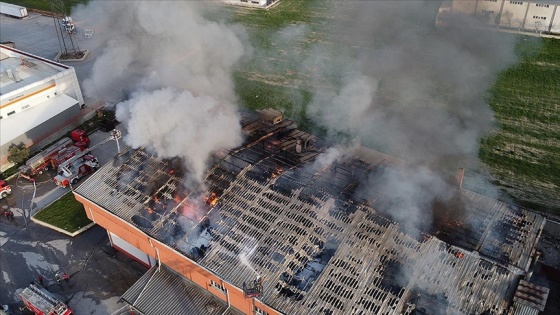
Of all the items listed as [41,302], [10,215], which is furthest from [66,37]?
[41,302]

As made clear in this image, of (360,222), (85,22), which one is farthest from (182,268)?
(85,22)

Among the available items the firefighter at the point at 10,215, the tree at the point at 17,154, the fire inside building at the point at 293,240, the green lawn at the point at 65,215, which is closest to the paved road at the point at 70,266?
the firefighter at the point at 10,215

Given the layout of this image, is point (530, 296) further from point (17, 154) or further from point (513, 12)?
point (513, 12)

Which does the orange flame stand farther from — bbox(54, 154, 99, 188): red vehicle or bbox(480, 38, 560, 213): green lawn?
bbox(480, 38, 560, 213): green lawn

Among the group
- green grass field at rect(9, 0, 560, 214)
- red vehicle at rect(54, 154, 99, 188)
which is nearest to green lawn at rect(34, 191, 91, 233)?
red vehicle at rect(54, 154, 99, 188)

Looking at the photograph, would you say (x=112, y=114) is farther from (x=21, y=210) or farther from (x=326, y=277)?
(x=326, y=277)

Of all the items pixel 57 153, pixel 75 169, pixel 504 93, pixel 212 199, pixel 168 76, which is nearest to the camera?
pixel 212 199

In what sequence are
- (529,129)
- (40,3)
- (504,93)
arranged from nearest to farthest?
(529,129) < (504,93) < (40,3)
